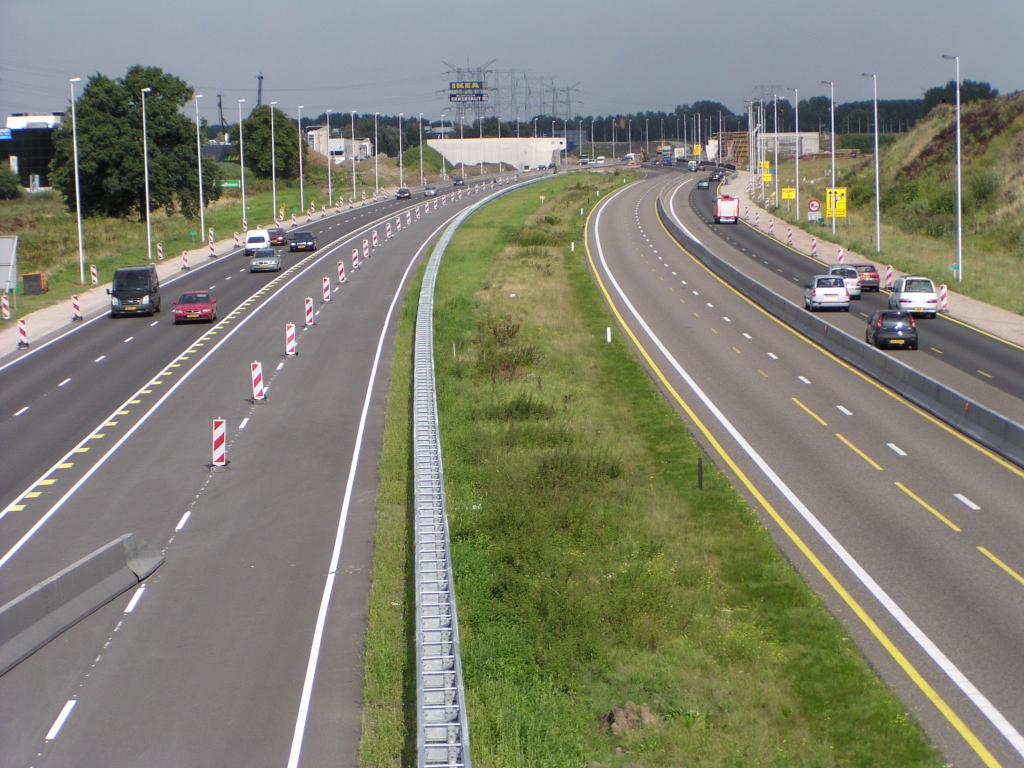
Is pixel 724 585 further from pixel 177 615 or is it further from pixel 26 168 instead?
pixel 26 168

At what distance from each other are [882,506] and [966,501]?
170 cm

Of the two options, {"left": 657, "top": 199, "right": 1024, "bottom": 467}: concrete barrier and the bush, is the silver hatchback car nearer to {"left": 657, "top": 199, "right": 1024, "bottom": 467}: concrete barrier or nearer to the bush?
{"left": 657, "top": 199, "right": 1024, "bottom": 467}: concrete barrier

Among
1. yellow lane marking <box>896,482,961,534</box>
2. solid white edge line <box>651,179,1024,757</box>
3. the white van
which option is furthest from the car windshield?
yellow lane marking <box>896,482,961,534</box>

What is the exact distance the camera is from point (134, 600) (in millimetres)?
16656

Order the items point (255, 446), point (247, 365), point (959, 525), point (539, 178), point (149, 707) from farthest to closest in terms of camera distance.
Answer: point (539, 178)
point (247, 365)
point (255, 446)
point (959, 525)
point (149, 707)

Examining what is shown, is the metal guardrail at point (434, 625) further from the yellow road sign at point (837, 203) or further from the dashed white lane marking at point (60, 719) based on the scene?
the yellow road sign at point (837, 203)

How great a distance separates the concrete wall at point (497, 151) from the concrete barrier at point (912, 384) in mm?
149806

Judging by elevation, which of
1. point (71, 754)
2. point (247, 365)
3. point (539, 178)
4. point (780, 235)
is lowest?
point (71, 754)

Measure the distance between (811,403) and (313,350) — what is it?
1745 cm

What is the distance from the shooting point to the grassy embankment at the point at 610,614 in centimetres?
1205

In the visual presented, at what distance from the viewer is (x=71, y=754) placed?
12.0m

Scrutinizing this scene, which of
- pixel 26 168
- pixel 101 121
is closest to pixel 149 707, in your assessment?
pixel 101 121

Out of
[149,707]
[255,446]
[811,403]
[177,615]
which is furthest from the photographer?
[811,403]

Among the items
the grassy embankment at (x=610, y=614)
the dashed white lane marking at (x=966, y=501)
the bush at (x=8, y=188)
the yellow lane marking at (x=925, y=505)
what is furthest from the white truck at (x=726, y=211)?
the bush at (x=8, y=188)
